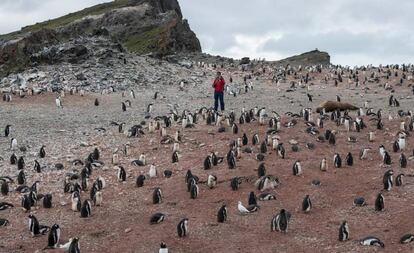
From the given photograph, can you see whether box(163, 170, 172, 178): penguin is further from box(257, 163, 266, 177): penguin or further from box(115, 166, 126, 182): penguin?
box(257, 163, 266, 177): penguin

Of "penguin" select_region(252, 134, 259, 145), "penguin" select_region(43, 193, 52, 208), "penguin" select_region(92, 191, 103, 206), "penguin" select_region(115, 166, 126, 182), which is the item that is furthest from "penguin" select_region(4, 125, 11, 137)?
"penguin" select_region(92, 191, 103, 206)

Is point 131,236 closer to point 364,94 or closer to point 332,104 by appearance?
point 332,104

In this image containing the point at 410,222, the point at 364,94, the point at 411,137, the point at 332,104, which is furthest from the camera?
the point at 364,94

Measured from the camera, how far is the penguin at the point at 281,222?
52.3 ft

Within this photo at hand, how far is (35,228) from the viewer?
53.9 feet

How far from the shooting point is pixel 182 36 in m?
69.5

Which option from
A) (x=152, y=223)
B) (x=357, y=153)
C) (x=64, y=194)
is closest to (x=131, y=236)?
(x=152, y=223)

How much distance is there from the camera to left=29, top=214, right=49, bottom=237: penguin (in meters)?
16.4

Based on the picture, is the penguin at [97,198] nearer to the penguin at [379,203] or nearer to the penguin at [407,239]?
the penguin at [379,203]

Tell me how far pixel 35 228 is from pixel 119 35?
204ft

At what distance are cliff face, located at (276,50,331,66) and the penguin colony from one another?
41974mm

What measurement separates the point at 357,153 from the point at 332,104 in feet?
31.4

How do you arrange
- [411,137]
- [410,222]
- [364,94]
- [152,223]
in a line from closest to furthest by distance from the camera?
[410,222]
[152,223]
[411,137]
[364,94]

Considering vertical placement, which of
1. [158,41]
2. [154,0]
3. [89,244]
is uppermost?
[154,0]
